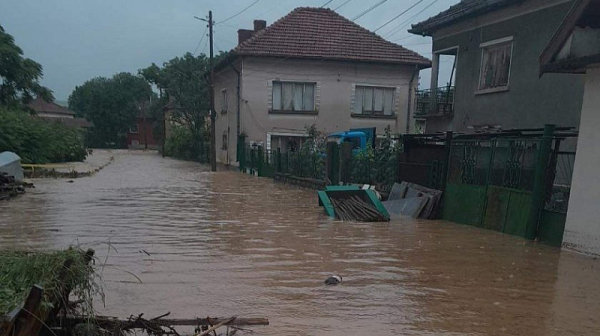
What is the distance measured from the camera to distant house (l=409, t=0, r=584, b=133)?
512 inches

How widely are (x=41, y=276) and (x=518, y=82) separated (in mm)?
14584

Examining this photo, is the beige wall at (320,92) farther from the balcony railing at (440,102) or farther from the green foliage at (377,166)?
the green foliage at (377,166)

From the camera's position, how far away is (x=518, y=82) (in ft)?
46.9

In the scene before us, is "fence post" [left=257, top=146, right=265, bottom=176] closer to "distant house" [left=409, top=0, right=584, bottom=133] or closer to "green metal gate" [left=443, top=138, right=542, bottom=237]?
"distant house" [left=409, top=0, right=584, bottom=133]

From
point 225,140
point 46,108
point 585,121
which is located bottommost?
point 225,140

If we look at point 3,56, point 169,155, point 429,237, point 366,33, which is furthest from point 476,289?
point 169,155

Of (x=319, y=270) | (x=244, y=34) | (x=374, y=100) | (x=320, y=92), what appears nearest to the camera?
(x=319, y=270)

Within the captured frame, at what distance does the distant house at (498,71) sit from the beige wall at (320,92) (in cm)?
748

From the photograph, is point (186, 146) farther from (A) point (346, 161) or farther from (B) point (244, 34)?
(A) point (346, 161)

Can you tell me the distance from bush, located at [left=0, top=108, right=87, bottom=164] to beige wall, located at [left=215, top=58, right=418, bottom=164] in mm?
10474

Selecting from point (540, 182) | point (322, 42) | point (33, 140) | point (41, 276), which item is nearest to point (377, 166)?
point (540, 182)

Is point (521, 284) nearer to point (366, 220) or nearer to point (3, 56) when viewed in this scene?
point (366, 220)

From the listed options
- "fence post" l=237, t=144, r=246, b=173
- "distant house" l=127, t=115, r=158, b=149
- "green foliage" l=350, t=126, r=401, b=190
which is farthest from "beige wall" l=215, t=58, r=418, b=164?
"distant house" l=127, t=115, r=158, b=149

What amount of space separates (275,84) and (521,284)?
20.7 meters
